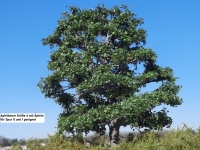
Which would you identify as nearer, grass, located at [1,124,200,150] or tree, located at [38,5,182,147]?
grass, located at [1,124,200,150]

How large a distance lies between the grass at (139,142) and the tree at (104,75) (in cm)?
65

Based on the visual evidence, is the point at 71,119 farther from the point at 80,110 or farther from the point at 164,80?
the point at 164,80

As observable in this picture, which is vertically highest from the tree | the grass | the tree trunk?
the tree

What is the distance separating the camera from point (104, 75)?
1822 centimetres

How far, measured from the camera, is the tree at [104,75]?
18.4 m

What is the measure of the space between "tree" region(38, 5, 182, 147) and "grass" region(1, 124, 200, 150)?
652mm

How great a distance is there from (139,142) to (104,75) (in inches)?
140

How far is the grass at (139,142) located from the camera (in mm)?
14438

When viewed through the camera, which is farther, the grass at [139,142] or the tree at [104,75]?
the tree at [104,75]

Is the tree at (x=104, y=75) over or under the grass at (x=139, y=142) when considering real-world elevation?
over

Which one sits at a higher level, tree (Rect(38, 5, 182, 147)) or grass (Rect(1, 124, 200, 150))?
tree (Rect(38, 5, 182, 147))

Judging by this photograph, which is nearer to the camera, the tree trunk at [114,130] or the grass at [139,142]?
the grass at [139,142]

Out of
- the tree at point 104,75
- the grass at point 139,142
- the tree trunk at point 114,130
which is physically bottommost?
the grass at point 139,142

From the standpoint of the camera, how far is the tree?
18.4 metres
